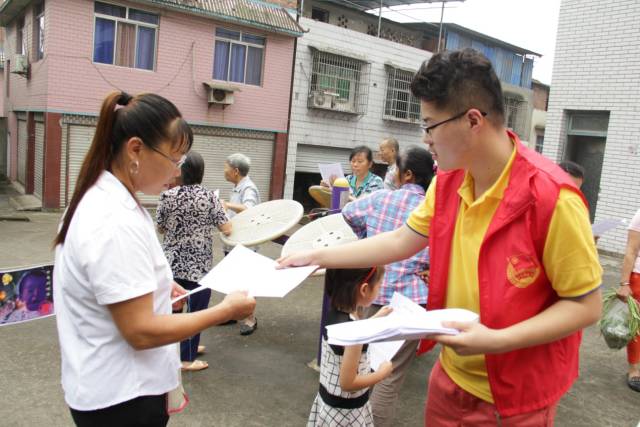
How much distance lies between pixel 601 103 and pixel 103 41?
393 inches

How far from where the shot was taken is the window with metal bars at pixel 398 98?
15555mm

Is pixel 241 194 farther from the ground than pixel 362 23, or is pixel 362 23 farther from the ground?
pixel 362 23

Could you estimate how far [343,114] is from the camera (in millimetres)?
14742

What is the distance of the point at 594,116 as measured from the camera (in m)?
9.26

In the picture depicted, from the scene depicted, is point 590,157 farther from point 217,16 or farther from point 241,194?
point 217,16

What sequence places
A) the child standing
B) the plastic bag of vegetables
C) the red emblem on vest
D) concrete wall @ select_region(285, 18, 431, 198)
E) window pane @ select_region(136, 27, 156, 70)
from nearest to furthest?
the red emblem on vest < the child standing < the plastic bag of vegetables < window pane @ select_region(136, 27, 156, 70) < concrete wall @ select_region(285, 18, 431, 198)

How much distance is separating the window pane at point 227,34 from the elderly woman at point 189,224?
971 cm

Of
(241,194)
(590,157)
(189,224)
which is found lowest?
(189,224)

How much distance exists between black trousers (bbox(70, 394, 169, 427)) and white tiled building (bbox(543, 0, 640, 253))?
8968 millimetres

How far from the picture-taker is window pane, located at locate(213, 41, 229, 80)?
1279 cm

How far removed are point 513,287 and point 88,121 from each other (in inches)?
461

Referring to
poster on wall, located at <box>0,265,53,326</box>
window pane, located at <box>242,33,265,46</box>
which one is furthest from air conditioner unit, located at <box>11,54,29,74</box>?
poster on wall, located at <box>0,265,53,326</box>

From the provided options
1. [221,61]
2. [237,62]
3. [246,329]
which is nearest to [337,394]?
[246,329]

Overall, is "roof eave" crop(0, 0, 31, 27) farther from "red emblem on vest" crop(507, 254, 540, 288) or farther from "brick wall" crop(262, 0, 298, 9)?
"red emblem on vest" crop(507, 254, 540, 288)
